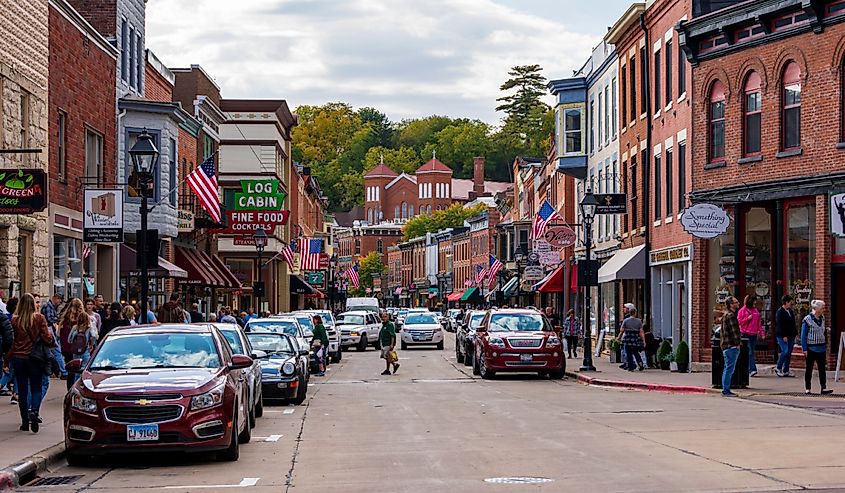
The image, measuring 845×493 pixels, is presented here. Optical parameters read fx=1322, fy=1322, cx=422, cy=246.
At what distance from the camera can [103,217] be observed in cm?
3009

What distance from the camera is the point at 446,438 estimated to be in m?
17.9

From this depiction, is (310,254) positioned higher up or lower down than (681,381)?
higher up

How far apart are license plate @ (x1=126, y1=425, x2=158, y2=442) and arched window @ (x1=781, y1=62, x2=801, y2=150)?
20.5m

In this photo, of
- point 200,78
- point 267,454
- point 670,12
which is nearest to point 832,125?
point 670,12

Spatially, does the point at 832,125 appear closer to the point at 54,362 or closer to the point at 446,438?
the point at 446,438

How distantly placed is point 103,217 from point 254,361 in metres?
11.8

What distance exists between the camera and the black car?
24.7 metres

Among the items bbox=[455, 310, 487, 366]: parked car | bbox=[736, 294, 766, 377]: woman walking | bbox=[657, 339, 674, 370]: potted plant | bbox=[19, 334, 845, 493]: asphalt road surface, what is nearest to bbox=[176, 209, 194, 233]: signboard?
bbox=[455, 310, 487, 366]: parked car

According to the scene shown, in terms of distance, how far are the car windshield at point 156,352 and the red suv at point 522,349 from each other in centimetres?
1727

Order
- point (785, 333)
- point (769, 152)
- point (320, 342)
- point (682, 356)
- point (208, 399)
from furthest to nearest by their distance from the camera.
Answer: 1. point (320, 342)
2. point (682, 356)
3. point (769, 152)
4. point (785, 333)
5. point (208, 399)

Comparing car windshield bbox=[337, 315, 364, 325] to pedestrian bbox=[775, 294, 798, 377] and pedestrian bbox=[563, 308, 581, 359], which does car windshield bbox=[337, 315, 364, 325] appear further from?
pedestrian bbox=[775, 294, 798, 377]

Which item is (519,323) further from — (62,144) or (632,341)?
(62,144)

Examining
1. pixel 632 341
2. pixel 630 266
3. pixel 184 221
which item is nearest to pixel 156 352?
pixel 632 341

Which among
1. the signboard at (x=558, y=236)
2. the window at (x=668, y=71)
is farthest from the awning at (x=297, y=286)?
the window at (x=668, y=71)
